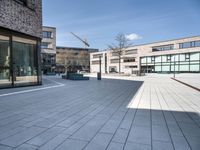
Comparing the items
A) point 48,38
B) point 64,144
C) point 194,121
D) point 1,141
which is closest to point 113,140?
point 64,144

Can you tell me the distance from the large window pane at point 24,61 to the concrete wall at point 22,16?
802mm

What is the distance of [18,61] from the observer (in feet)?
34.7

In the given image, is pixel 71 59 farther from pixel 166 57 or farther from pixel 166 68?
pixel 166 68

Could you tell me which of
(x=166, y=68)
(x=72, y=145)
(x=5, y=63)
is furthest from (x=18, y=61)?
(x=166, y=68)

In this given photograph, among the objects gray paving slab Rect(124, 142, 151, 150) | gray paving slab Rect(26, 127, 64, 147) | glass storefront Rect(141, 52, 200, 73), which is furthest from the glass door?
glass storefront Rect(141, 52, 200, 73)

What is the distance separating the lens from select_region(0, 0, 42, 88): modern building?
30.9 ft

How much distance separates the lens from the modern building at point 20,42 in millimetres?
9414

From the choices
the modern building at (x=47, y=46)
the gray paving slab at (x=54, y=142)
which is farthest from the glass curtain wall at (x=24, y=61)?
the modern building at (x=47, y=46)

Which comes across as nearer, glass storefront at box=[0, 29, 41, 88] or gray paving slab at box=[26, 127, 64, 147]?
gray paving slab at box=[26, 127, 64, 147]

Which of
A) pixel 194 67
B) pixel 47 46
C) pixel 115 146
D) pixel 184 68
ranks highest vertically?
pixel 47 46

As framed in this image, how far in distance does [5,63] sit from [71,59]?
50737 mm

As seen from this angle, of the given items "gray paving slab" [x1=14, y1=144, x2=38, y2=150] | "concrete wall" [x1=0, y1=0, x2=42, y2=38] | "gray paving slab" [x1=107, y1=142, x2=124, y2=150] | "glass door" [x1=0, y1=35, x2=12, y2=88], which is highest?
"concrete wall" [x1=0, y1=0, x2=42, y2=38]

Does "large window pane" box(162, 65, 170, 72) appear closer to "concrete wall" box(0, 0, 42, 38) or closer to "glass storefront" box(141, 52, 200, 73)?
"glass storefront" box(141, 52, 200, 73)

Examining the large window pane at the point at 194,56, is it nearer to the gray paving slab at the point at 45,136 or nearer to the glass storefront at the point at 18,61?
the glass storefront at the point at 18,61
